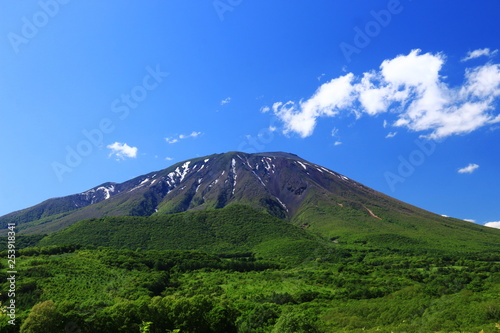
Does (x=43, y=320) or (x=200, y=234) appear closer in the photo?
(x=43, y=320)

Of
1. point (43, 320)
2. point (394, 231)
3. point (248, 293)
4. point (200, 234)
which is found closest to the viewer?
point (43, 320)

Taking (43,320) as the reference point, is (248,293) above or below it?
below

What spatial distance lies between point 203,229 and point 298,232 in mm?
46650

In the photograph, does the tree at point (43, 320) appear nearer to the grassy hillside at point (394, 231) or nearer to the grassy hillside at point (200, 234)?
the grassy hillside at point (200, 234)

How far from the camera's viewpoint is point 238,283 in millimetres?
79438

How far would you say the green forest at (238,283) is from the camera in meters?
41.8

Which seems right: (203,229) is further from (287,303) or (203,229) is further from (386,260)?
(287,303)

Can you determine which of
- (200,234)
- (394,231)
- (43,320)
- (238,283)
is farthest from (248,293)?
(394,231)

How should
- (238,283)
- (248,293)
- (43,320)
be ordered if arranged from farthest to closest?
(238,283)
(248,293)
(43,320)

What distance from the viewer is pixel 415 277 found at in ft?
292

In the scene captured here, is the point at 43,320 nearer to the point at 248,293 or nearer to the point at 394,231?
the point at 248,293

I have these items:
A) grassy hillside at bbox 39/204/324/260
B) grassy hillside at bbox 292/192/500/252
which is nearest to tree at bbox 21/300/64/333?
grassy hillside at bbox 39/204/324/260

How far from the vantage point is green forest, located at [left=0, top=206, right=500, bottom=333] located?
41.8 metres

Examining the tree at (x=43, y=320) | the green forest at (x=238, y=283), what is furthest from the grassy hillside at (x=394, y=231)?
the tree at (x=43, y=320)
